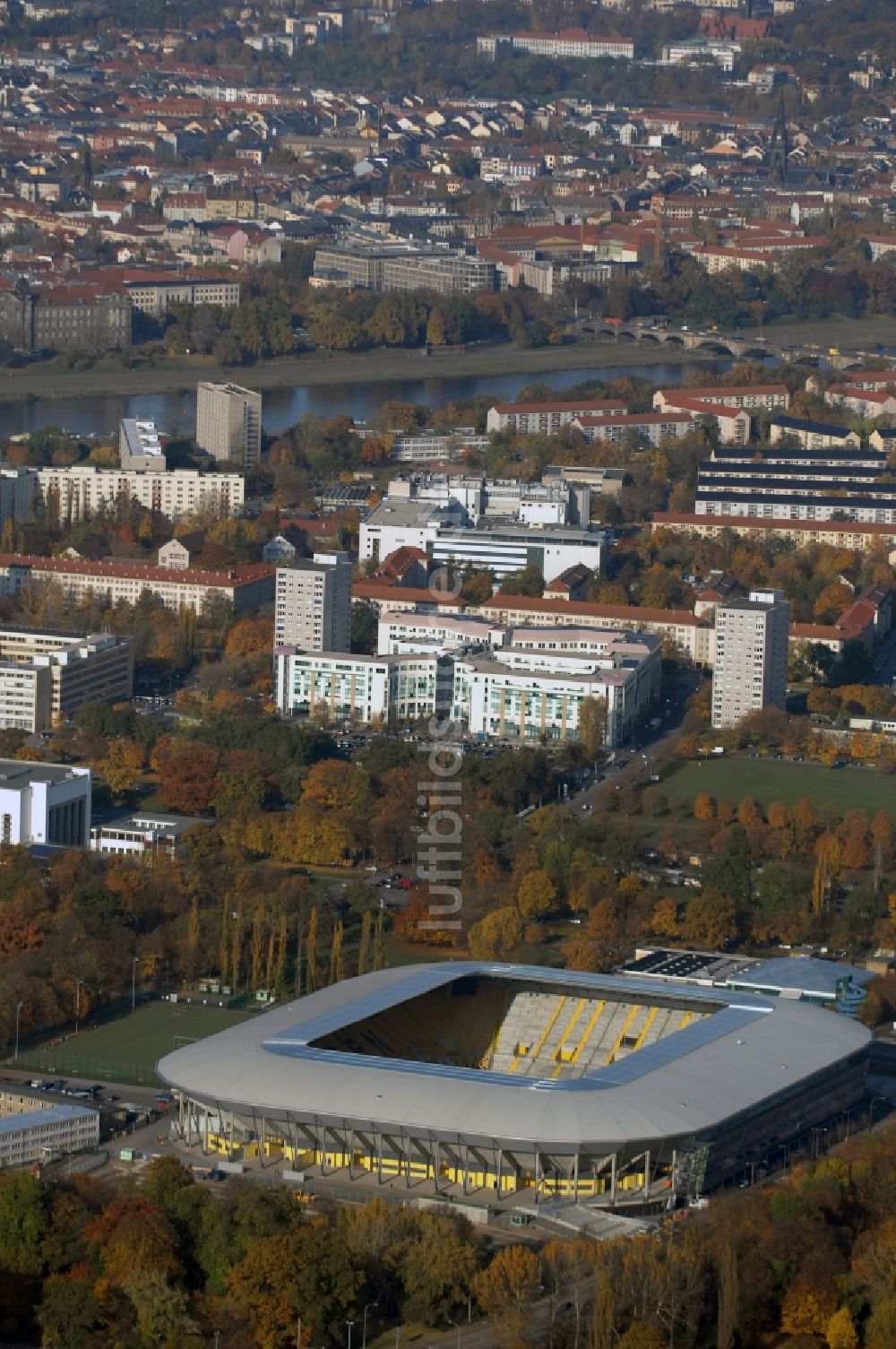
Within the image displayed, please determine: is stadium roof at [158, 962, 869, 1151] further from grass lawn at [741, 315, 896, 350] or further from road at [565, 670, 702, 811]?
grass lawn at [741, 315, 896, 350]

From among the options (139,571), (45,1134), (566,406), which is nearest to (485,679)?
(139,571)

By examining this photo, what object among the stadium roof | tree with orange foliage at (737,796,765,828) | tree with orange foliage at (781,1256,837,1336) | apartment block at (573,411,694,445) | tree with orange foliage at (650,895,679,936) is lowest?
tree with orange foliage at (781,1256,837,1336)

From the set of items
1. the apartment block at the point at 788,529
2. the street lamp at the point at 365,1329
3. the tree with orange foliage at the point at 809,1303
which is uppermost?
the apartment block at the point at 788,529

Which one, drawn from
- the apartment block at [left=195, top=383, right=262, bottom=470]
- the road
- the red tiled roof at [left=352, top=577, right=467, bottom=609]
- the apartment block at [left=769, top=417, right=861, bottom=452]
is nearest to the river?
the apartment block at [left=195, top=383, right=262, bottom=470]

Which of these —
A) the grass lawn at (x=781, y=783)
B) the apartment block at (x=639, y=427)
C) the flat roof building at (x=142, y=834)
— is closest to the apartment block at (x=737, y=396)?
the apartment block at (x=639, y=427)

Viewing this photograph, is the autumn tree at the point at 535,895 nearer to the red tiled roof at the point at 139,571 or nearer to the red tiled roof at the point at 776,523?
the red tiled roof at the point at 139,571

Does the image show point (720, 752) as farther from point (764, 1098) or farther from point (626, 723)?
point (764, 1098)
